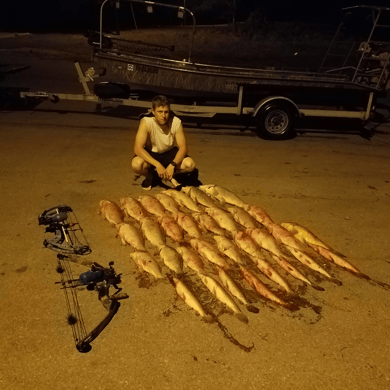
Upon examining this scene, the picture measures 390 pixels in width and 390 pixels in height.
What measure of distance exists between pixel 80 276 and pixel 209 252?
4.66ft

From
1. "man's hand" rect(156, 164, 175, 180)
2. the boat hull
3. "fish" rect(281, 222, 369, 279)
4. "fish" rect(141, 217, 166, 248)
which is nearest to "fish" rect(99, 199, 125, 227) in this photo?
"fish" rect(141, 217, 166, 248)

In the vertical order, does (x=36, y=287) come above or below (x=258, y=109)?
below

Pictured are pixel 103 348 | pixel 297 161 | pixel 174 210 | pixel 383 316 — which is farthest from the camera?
pixel 297 161

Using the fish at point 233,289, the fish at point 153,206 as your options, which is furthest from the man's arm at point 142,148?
the fish at point 233,289

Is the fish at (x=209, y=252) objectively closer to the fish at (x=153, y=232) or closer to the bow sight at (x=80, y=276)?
the fish at (x=153, y=232)

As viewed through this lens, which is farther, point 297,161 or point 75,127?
point 75,127

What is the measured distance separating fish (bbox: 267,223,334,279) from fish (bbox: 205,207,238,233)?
0.47m

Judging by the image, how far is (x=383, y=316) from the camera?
11.4 ft

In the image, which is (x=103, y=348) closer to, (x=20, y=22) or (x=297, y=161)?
(x=297, y=161)

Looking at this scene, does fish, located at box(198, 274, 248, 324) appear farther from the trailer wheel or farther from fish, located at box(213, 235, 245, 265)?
the trailer wheel

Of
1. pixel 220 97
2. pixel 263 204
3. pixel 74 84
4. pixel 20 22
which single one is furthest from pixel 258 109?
pixel 20 22

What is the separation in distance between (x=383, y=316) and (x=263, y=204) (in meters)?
2.52

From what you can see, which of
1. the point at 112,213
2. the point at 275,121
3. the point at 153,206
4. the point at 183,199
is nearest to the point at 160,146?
the point at 183,199

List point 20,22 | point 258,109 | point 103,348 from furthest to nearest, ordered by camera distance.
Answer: point 20,22
point 258,109
point 103,348
